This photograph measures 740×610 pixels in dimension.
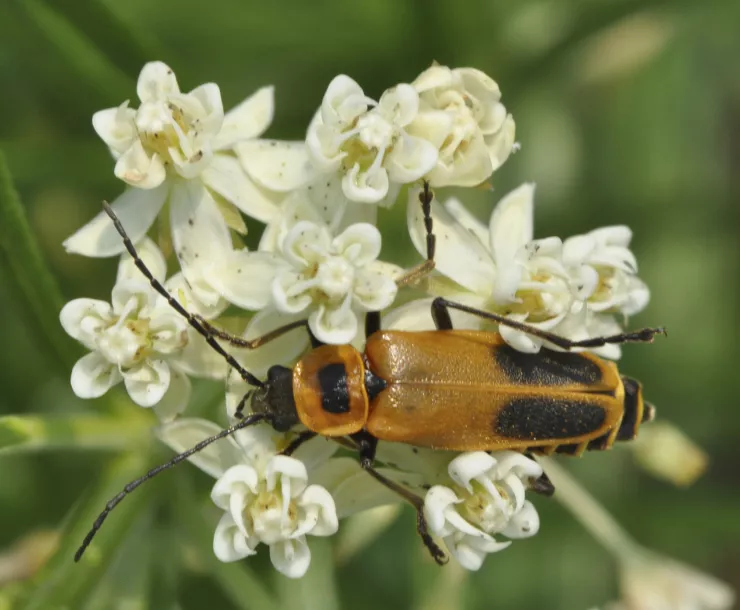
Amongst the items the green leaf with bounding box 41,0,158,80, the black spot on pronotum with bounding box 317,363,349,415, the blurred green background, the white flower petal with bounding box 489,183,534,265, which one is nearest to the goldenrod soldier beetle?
the black spot on pronotum with bounding box 317,363,349,415

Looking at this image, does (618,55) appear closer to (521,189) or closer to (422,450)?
(521,189)

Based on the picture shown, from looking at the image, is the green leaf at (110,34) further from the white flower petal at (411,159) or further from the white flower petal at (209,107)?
the white flower petal at (411,159)

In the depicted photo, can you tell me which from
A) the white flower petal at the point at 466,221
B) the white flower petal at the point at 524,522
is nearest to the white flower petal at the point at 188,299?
the white flower petal at the point at 466,221

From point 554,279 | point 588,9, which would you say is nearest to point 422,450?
point 554,279

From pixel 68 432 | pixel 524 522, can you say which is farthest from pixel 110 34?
pixel 524 522

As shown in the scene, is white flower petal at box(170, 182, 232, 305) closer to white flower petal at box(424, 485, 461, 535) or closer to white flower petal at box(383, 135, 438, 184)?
white flower petal at box(383, 135, 438, 184)

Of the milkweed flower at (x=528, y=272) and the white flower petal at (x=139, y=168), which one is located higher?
the white flower petal at (x=139, y=168)
